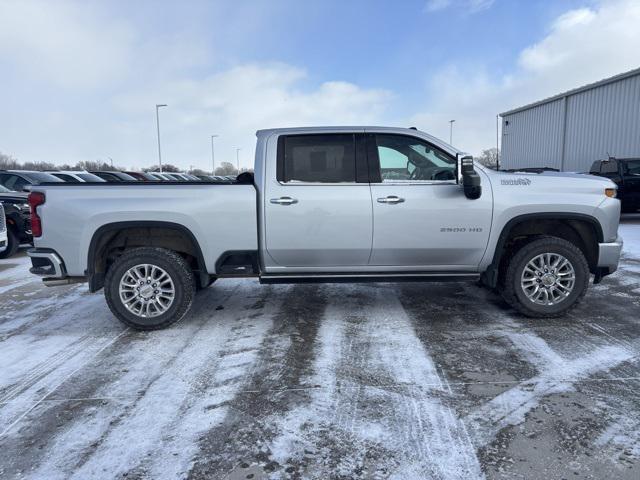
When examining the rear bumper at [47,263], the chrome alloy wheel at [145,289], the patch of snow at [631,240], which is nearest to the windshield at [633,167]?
the patch of snow at [631,240]

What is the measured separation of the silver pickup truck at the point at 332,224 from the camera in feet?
13.8

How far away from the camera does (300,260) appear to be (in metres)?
4.43

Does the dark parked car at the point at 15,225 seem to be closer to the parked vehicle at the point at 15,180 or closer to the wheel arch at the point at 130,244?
the parked vehicle at the point at 15,180

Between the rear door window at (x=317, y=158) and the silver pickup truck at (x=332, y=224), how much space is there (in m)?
0.01

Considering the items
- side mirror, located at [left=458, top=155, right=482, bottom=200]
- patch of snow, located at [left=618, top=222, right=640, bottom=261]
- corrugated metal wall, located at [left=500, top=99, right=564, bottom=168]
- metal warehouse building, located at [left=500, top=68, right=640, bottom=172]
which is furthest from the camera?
corrugated metal wall, located at [left=500, top=99, right=564, bottom=168]

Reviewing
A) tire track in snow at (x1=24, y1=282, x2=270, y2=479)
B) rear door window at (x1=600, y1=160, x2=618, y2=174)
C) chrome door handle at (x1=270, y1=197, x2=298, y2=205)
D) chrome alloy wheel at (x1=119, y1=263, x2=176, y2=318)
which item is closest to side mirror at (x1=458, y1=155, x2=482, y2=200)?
chrome door handle at (x1=270, y1=197, x2=298, y2=205)

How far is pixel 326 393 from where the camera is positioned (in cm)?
303

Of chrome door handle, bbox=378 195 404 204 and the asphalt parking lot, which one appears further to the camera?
chrome door handle, bbox=378 195 404 204

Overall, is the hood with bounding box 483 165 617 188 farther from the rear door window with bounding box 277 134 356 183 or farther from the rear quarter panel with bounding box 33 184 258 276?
the rear quarter panel with bounding box 33 184 258 276

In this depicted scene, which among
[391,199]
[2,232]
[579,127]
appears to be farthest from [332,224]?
[579,127]

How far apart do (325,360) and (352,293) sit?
2112 mm

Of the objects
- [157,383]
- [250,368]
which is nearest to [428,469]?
[250,368]

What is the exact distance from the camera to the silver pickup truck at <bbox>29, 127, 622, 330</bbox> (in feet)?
13.8

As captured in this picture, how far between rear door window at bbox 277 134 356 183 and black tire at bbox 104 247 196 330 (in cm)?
137
